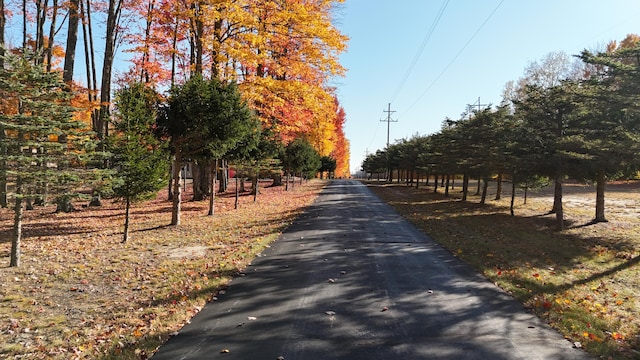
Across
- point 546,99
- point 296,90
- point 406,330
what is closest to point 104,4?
point 296,90

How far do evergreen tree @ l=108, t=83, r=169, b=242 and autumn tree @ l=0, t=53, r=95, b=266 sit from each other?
5.80 ft

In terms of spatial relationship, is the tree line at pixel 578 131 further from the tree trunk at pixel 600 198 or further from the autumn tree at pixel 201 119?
the autumn tree at pixel 201 119

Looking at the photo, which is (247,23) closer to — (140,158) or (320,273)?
(140,158)

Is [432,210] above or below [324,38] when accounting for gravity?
below

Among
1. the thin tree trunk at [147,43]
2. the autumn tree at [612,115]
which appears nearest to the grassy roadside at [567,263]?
the autumn tree at [612,115]

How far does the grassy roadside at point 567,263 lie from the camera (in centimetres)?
503

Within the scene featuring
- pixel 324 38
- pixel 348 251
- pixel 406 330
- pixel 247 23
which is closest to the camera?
pixel 406 330

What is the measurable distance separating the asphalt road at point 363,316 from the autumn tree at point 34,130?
4.56m

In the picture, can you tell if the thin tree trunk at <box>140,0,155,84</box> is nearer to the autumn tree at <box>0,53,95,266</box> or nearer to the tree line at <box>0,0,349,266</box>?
the tree line at <box>0,0,349,266</box>

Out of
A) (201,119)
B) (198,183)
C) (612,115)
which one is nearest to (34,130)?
(201,119)

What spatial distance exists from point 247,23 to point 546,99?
12290 mm

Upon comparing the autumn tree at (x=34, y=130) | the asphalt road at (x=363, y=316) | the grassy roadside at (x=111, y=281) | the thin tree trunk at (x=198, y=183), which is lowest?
the grassy roadside at (x=111, y=281)

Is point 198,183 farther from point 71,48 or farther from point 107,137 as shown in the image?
point 107,137

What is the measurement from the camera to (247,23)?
51.6 ft
